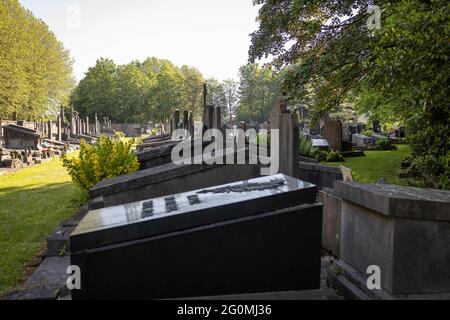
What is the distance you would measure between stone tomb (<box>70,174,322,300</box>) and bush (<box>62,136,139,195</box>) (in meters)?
5.67

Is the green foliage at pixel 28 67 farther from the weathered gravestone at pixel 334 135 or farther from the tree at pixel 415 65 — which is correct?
the tree at pixel 415 65

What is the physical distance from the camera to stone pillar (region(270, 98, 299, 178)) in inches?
249

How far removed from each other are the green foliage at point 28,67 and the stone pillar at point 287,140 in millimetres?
31937

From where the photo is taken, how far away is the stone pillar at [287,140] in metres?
6.33

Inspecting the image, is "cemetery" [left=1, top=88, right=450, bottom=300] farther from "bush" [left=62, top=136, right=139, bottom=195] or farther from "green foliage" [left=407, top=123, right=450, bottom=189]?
"bush" [left=62, top=136, right=139, bottom=195]

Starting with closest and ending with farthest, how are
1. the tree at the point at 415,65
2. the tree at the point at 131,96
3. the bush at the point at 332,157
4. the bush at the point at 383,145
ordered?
the tree at the point at 415,65
the bush at the point at 332,157
the bush at the point at 383,145
the tree at the point at 131,96

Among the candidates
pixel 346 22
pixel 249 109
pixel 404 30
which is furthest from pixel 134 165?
pixel 249 109

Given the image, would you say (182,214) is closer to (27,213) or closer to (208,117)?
(27,213)

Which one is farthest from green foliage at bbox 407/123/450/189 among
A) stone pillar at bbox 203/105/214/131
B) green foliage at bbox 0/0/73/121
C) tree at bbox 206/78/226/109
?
tree at bbox 206/78/226/109

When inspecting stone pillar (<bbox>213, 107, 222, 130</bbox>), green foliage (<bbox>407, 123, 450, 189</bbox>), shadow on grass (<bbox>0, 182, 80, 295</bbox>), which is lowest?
shadow on grass (<bbox>0, 182, 80, 295</bbox>)

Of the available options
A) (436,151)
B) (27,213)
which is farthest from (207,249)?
(27,213)

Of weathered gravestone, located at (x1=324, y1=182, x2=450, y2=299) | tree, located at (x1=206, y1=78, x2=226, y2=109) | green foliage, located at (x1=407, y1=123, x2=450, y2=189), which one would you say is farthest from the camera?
tree, located at (x1=206, y1=78, x2=226, y2=109)

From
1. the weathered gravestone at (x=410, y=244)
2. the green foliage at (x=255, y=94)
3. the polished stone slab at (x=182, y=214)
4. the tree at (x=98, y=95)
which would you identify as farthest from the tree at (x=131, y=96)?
the weathered gravestone at (x=410, y=244)
